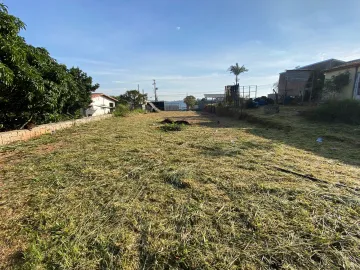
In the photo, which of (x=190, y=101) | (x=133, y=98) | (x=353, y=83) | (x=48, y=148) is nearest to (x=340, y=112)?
(x=353, y=83)

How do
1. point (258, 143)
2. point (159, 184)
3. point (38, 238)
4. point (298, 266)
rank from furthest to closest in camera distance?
point (258, 143)
point (159, 184)
point (38, 238)
point (298, 266)

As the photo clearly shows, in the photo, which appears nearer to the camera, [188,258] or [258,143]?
[188,258]

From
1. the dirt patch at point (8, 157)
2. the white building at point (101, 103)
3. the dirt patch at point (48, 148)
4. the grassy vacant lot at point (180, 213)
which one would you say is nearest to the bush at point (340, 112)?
the grassy vacant lot at point (180, 213)

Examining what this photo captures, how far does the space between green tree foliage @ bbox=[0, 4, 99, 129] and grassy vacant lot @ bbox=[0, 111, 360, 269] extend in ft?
7.80

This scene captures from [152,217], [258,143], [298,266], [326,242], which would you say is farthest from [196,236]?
[258,143]

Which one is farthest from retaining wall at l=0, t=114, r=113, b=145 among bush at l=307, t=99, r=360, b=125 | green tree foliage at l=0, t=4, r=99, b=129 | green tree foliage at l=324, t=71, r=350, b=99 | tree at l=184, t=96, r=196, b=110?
tree at l=184, t=96, r=196, b=110

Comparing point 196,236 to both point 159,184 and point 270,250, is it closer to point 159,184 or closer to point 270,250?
point 270,250

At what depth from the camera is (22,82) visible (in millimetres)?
4684

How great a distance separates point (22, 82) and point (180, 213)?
5.48 m

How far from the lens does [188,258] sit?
4.24 ft

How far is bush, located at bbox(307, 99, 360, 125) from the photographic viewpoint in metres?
6.73

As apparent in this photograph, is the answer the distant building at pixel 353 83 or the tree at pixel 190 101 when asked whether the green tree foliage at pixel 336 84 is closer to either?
the distant building at pixel 353 83

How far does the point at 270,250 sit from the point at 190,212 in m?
0.74

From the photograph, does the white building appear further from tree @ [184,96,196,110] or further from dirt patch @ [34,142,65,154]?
dirt patch @ [34,142,65,154]
